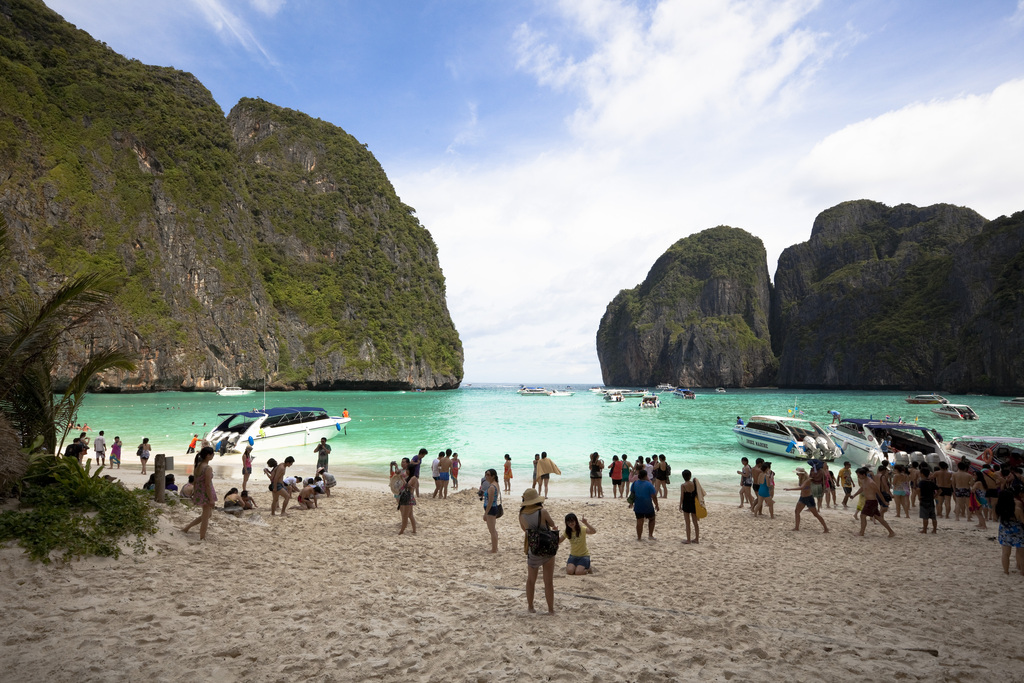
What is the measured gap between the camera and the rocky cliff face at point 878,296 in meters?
101

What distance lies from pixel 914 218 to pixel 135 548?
6553 inches

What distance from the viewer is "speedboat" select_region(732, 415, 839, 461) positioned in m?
22.7

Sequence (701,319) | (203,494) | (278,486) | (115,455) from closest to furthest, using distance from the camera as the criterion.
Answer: (203,494)
(278,486)
(115,455)
(701,319)

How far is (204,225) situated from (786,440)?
86001 mm

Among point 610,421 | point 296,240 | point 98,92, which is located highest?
point 98,92

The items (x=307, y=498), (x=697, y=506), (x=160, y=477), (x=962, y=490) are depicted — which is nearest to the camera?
(x=160, y=477)

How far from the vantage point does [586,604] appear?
6.64m

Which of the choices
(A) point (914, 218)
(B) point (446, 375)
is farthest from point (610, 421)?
(A) point (914, 218)

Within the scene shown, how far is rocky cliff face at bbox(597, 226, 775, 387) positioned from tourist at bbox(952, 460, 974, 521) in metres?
132

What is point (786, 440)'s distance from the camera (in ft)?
77.8

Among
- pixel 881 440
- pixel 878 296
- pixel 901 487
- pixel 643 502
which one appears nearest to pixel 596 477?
pixel 643 502

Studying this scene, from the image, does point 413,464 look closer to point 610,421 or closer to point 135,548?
point 135,548

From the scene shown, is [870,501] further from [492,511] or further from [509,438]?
[509,438]

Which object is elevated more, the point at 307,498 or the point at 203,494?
the point at 203,494
